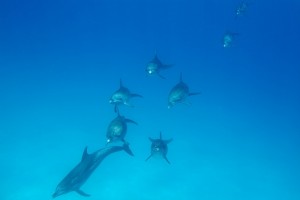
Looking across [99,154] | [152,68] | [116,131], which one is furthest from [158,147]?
[152,68]

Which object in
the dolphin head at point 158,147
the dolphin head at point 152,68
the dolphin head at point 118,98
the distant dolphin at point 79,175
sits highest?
the dolphin head at point 152,68

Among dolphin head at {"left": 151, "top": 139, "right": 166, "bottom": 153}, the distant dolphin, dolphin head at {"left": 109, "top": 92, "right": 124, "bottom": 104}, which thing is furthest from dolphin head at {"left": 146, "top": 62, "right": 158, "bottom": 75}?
the distant dolphin

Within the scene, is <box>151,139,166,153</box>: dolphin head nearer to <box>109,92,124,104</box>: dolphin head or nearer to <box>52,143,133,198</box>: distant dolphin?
<box>52,143,133,198</box>: distant dolphin

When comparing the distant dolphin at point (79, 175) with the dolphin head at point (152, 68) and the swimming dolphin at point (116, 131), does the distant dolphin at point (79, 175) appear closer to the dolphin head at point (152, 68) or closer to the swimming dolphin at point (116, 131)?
the swimming dolphin at point (116, 131)

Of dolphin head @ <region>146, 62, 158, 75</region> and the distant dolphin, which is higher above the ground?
dolphin head @ <region>146, 62, 158, 75</region>

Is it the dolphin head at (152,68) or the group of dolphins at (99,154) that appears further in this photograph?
the dolphin head at (152,68)

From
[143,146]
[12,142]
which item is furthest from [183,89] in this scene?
[12,142]

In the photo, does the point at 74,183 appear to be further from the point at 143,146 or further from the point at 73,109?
the point at 73,109

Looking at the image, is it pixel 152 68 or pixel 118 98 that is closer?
pixel 118 98

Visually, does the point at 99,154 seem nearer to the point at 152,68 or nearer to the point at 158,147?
the point at 158,147

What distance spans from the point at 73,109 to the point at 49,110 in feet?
3.84

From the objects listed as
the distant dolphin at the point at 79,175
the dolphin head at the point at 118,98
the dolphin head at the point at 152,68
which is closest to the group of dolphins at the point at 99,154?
the distant dolphin at the point at 79,175

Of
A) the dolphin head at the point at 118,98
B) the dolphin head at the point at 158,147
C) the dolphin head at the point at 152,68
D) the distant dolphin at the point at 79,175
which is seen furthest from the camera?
the dolphin head at the point at 152,68

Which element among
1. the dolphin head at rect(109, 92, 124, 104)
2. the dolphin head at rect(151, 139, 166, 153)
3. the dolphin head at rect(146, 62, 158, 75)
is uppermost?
the dolphin head at rect(146, 62, 158, 75)
